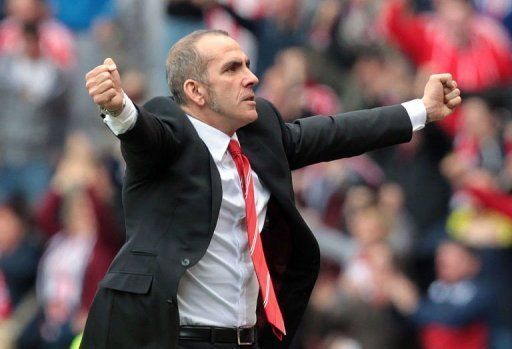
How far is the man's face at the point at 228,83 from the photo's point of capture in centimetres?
566

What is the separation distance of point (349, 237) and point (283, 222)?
5.06 meters

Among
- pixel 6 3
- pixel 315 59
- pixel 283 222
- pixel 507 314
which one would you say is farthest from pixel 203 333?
pixel 6 3

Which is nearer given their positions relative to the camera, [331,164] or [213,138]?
[213,138]

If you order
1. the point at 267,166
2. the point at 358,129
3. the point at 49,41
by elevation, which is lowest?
the point at 49,41

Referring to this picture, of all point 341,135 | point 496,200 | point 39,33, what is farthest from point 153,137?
point 39,33

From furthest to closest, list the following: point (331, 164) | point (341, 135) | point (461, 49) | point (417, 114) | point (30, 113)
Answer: point (30, 113) → point (331, 164) → point (461, 49) → point (417, 114) → point (341, 135)

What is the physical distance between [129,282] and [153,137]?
63cm

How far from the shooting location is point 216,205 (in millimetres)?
5555

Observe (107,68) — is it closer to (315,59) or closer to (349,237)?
(349,237)

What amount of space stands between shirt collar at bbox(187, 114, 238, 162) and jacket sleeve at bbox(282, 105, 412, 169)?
328mm

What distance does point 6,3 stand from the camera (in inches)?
528

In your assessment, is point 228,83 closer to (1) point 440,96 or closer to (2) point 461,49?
(1) point 440,96

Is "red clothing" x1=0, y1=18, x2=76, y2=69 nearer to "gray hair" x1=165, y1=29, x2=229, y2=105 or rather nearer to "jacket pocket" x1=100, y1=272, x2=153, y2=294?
"gray hair" x1=165, y1=29, x2=229, y2=105

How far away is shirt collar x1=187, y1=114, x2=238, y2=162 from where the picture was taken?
18.7ft
